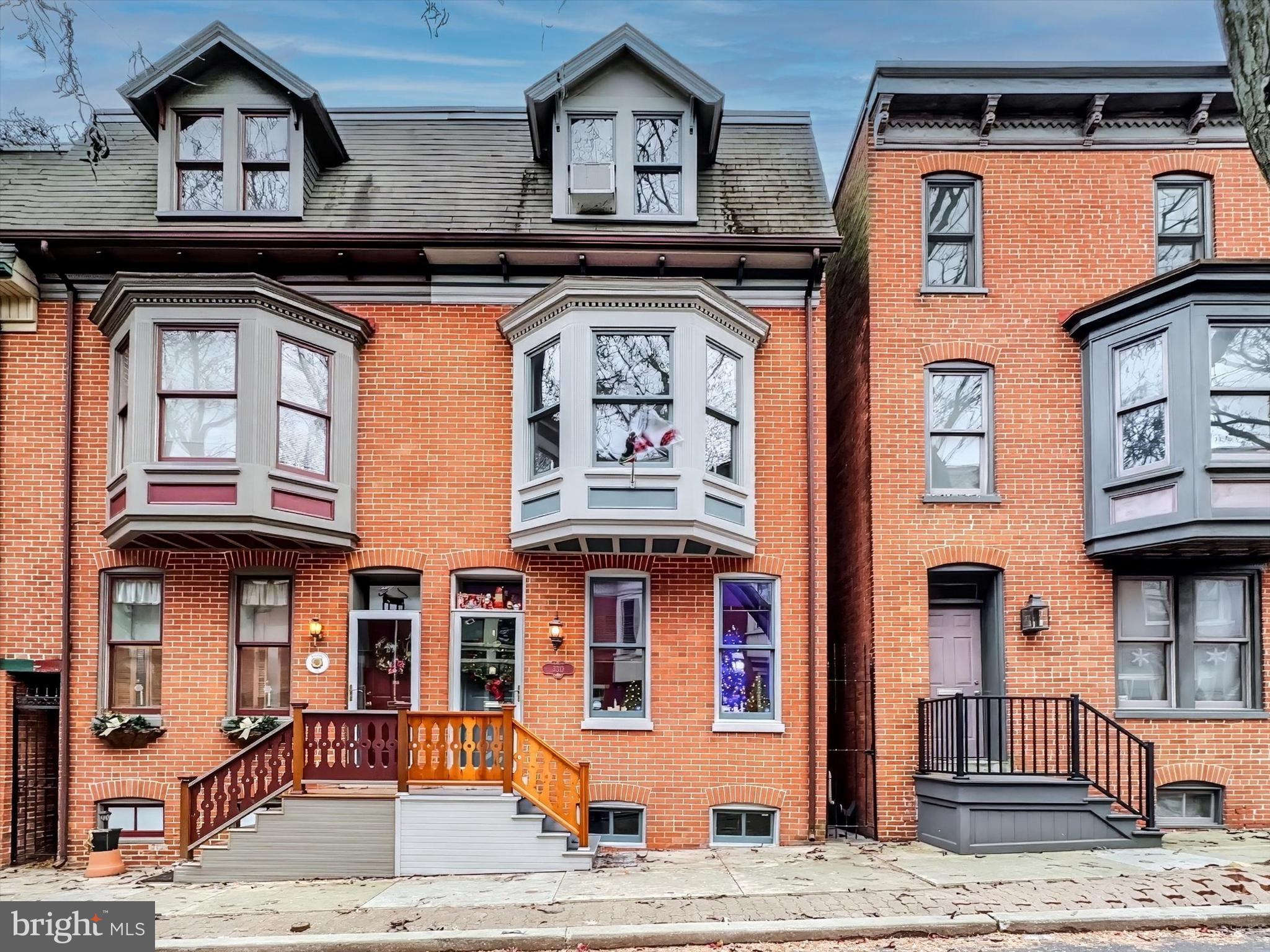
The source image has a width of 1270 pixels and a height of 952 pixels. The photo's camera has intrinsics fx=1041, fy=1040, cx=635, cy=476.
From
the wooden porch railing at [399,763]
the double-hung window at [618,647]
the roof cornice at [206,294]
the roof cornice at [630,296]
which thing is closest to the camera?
the wooden porch railing at [399,763]

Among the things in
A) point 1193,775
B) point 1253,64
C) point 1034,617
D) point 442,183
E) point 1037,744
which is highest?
point 442,183

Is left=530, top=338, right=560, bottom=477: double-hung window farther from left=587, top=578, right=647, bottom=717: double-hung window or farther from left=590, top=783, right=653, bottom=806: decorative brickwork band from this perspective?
left=590, top=783, right=653, bottom=806: decorative brickwork band

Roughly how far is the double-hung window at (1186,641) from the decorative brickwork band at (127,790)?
480 inches

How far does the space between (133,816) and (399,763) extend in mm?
4234

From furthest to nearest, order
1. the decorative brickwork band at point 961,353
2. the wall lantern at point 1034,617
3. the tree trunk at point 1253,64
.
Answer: the decorative brickwork band at point 961,353, the wall lantern at point 1034,617, the tree trunk at point 1253,64

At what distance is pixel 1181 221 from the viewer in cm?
1414

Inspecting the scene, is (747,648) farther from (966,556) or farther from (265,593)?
(265,593)

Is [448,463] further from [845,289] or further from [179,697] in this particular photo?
[845,289]

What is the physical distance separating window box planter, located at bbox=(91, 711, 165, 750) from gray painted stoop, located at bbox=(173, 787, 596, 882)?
2.35m

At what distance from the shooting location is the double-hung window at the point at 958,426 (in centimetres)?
1377

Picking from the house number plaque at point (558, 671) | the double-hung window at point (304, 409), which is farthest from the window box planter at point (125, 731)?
the house number plaque at point (558, 671)

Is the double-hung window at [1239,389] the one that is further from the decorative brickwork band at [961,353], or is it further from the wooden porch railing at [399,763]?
the wooden porch railing at [399,763]

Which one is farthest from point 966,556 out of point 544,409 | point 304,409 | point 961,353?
point 304,409

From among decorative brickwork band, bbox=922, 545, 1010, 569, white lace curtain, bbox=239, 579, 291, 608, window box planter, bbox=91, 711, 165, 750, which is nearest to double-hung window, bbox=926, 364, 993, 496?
decorative brickwork band, bbox=922, 545, 1010, 569
